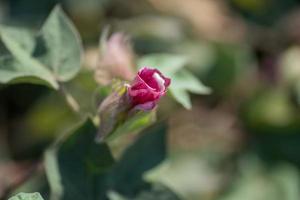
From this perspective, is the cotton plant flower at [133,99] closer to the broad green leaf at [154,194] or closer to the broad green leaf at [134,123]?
the broad green leaf at [134,123]

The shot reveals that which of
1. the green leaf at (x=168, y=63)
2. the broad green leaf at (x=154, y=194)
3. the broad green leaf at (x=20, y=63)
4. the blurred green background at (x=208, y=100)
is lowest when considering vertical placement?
the blurred green background at (x=208, y=100)

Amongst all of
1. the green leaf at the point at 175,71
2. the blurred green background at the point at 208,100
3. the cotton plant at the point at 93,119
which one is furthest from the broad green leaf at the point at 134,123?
the blurred green background at the point at 208,100

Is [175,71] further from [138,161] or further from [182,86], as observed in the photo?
[138,161]

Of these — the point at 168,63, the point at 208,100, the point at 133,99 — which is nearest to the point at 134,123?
the point at 133,99

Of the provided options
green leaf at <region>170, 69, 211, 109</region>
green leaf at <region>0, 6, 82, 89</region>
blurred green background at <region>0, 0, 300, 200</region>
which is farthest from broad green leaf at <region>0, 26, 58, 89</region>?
blurred green background at <region>0, 0, 300, 200</region>

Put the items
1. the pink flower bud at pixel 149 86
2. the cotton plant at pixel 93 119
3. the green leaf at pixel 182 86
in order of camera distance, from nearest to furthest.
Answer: the pink flower bud at pixel 149 86 → the cotton plant at pixel 93 119 → the green leaf at pixel 182 86

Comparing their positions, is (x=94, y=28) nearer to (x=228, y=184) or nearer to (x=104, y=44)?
(x=228, y=184)

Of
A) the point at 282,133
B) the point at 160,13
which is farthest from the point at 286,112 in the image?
the point at 160,13

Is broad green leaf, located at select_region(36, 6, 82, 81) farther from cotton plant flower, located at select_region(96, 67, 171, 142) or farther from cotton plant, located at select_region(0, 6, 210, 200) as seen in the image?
cotton plant flower, located at select_region(96, 67, 171, 142)

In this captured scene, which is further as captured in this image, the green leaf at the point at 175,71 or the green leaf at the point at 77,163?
the green leaf at the point at 175,71
